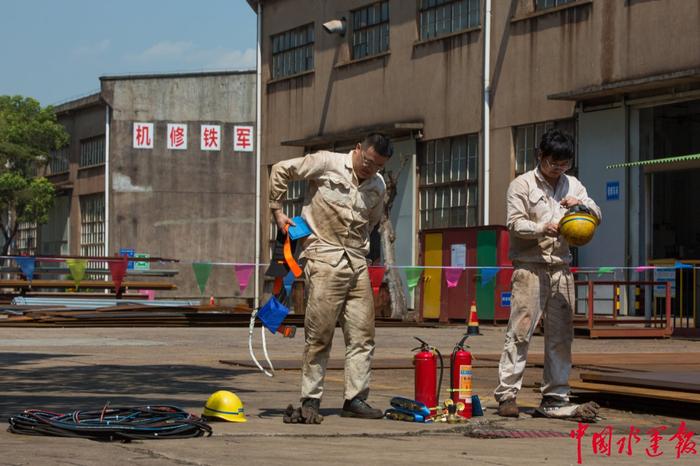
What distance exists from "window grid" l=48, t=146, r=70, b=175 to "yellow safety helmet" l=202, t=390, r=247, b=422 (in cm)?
5456

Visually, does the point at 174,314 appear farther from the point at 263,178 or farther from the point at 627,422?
the point at 627,422

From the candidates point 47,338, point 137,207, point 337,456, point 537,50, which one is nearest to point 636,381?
point 337,456

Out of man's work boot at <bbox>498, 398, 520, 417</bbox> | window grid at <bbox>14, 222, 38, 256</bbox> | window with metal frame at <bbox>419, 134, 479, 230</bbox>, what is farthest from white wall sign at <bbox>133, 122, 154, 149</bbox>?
man's work boot at <bbox>498, 398, 520, 417</bbox>

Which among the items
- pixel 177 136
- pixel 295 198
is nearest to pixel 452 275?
pixel 295 198

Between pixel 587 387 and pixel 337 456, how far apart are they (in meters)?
3.96

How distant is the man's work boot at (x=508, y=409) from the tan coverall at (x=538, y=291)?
3cm

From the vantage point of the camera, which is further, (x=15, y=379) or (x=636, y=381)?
(x=15, y=379)

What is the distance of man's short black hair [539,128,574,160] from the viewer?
9.50 metres

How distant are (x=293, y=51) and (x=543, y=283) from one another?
3156 cm

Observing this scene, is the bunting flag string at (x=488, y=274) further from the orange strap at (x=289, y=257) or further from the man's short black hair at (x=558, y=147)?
the orange strap at (x=289, y=257)

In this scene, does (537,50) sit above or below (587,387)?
above

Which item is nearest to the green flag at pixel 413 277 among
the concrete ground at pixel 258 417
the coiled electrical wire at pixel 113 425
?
the concrete ground at pixel 258 417

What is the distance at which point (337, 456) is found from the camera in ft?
23.0

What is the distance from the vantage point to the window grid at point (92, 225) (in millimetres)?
57688
